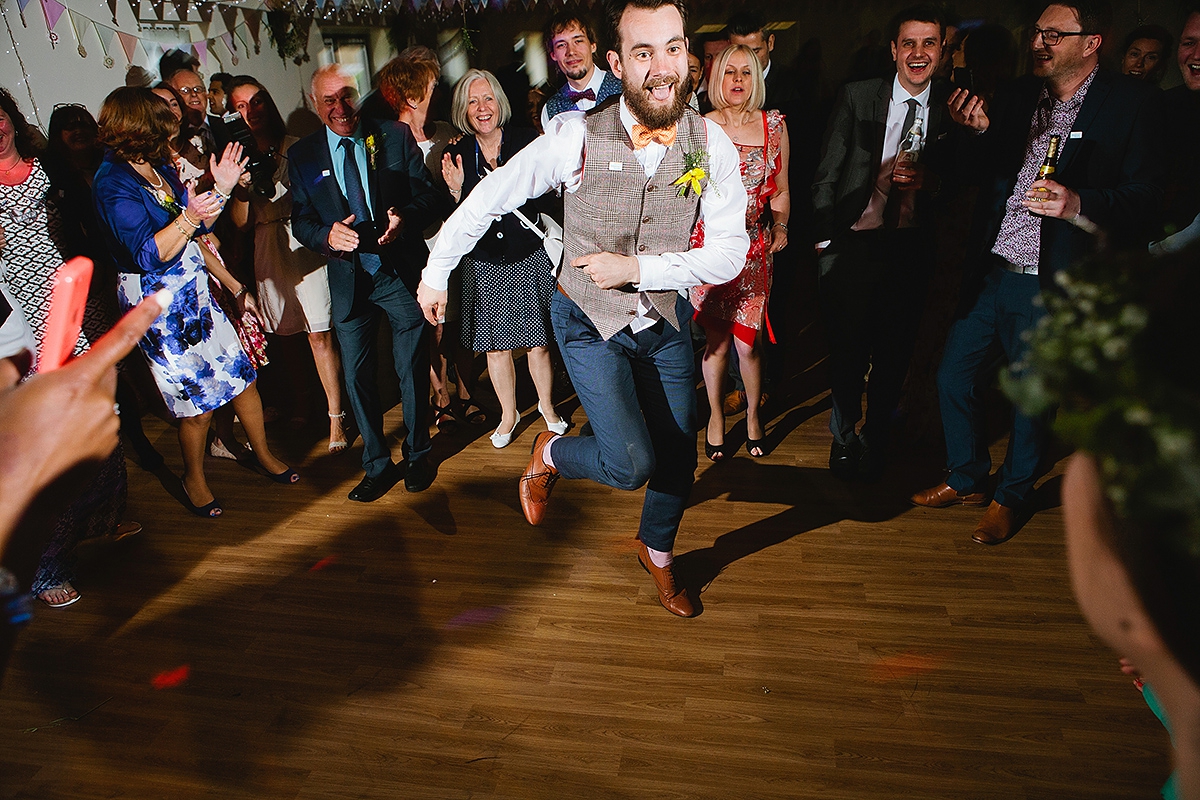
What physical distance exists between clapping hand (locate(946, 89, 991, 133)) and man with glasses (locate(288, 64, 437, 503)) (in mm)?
1949

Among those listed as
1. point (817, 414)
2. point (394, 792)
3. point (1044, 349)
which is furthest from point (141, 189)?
point (817, 414)

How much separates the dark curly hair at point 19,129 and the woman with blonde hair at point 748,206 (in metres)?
2.50

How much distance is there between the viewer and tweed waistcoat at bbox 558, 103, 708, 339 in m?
2.00

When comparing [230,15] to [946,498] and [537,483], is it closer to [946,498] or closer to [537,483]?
[537,483]

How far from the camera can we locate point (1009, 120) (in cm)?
242

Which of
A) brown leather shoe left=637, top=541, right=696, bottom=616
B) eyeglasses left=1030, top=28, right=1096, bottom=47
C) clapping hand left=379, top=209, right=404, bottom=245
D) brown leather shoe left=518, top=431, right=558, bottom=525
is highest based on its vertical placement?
eyeglasses left=1030, top=28, right=1096, bottom=47

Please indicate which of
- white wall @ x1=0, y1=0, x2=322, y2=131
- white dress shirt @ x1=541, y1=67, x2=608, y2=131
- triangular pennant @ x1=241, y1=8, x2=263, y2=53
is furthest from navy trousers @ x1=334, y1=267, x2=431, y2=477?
triangular pennant @ x1=241, y1=8, x2=263, y2=53

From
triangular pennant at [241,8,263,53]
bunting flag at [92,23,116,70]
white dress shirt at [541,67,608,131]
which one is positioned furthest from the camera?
triangular pennant at [241,8,263,53]

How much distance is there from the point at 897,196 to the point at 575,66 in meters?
1.60

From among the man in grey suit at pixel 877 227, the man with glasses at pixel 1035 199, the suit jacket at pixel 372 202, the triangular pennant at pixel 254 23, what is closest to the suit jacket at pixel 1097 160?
the man with glasses at pixel 1035 199

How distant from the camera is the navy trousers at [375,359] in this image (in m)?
2.94

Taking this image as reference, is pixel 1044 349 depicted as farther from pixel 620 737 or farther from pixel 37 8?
pixel 37 8

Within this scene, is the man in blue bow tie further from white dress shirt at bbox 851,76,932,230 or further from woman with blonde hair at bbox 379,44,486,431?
white dress shirt at bbox 851,76,932,230

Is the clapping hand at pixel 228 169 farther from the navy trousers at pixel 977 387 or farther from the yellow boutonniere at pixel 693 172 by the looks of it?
the navy trousers at pixel 977 387
